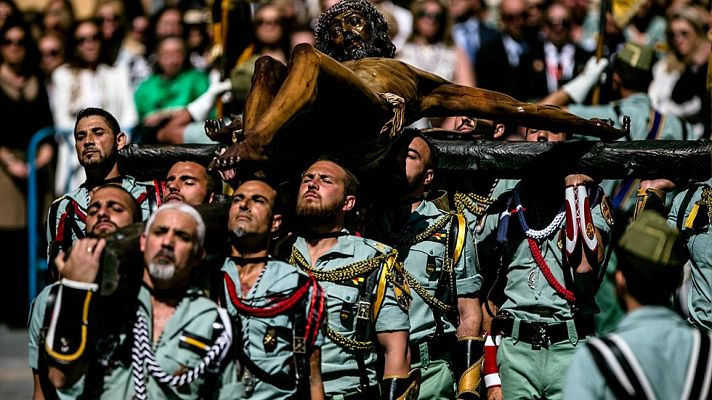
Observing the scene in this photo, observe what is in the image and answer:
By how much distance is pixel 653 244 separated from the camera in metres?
6.52

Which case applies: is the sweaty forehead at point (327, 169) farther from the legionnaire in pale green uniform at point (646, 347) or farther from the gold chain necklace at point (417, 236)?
the legionnaire in pale green uniform at point (646, 347)

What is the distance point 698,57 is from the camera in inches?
508

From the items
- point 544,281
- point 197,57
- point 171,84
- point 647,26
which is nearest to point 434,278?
point 544,281

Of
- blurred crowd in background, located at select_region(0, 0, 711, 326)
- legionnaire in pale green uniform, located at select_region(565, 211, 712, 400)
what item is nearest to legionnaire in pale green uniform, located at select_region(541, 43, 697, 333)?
blurred crowd in background, located at select_region(0, 0, 711, 326)

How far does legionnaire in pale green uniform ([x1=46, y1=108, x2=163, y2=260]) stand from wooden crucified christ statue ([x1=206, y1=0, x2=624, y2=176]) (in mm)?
632

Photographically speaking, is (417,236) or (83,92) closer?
(417,236)

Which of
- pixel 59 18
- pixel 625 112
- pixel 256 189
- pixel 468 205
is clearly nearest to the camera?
pixel 256 189

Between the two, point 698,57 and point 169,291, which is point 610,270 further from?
point 169,291

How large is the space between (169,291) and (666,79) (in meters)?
6.78

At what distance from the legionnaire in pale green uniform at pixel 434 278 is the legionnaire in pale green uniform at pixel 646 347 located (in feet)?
8.00

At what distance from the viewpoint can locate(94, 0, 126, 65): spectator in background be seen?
14.1 m

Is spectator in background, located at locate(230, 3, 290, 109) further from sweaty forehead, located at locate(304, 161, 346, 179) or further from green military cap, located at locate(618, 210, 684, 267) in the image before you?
green military cap, located at locate(618, 210, 684, 267)

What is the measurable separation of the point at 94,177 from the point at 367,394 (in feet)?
6.95

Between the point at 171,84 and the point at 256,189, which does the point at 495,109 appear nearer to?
the point at 256,189
